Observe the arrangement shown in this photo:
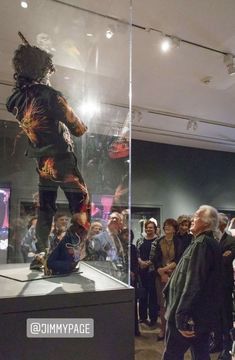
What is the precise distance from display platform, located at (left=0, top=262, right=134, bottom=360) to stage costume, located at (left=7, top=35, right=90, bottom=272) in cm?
47

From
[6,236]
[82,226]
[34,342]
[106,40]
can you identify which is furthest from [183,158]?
[34,342]

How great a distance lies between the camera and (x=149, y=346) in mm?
3090

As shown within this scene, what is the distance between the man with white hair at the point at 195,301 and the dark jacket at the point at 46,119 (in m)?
1.05

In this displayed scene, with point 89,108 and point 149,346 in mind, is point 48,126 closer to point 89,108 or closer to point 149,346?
point 89,108

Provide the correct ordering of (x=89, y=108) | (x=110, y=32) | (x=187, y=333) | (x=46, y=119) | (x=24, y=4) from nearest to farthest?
(x=46, y=119) → (x=187, y=333) → (x=89, y=108) → (x=24, y=4) → (x=110, y=32)

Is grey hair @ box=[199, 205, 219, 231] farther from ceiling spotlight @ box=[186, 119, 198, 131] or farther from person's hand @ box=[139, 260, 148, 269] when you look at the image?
ceiling spotlight @ box=[186, 119, 198, 131]

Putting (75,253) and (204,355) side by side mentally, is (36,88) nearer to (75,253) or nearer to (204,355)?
(75,253)

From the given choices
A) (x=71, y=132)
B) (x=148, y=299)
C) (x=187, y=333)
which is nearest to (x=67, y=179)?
(x=71, y=132)

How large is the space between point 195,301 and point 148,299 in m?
2.24

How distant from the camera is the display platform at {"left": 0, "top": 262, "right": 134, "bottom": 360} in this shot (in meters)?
0.90

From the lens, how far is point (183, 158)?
659cm

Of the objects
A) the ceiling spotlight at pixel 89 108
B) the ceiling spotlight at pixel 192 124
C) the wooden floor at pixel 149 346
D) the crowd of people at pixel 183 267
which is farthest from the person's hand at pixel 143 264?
the ceiling spotlight at pixel 192 124

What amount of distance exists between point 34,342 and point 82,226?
591 mm

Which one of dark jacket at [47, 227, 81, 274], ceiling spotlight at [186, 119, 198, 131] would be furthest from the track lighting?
dark jacket at [47, 227, 81, 274]
